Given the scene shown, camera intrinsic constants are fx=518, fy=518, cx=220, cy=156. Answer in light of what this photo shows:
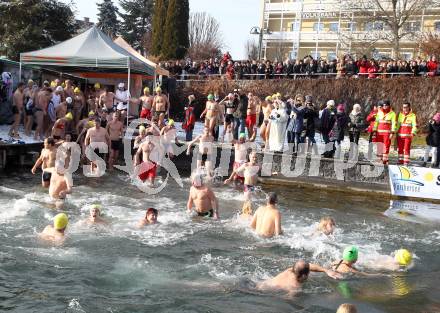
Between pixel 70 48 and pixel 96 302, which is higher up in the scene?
pixel 70 48

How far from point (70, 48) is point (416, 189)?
11.8 metres

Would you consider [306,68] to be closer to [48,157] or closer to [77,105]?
[77,105]

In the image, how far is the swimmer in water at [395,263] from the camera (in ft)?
27.8

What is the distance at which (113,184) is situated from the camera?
14.2 metres

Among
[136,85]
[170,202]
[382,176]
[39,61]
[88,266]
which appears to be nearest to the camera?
[88,266]

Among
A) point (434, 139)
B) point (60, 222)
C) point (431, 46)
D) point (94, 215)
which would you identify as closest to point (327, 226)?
point (94, 215)

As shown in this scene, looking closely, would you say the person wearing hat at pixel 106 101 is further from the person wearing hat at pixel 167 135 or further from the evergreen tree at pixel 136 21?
the evergreen tree at pixel 136 21

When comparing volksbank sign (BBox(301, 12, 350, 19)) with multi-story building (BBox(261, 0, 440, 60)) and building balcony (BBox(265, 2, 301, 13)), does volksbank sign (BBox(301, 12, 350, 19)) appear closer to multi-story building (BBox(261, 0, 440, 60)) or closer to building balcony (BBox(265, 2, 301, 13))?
multi-story building (BBox(261, 0, 440, 60))

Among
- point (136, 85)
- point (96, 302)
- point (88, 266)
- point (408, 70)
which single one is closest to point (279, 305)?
point (96, 302)

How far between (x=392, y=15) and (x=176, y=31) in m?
16.4

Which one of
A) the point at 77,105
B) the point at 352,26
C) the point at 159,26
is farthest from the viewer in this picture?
the point at 352,26

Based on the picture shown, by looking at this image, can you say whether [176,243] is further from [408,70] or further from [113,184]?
[408,70]

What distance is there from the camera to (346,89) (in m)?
23.9

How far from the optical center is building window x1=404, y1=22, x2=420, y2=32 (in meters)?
38.7
